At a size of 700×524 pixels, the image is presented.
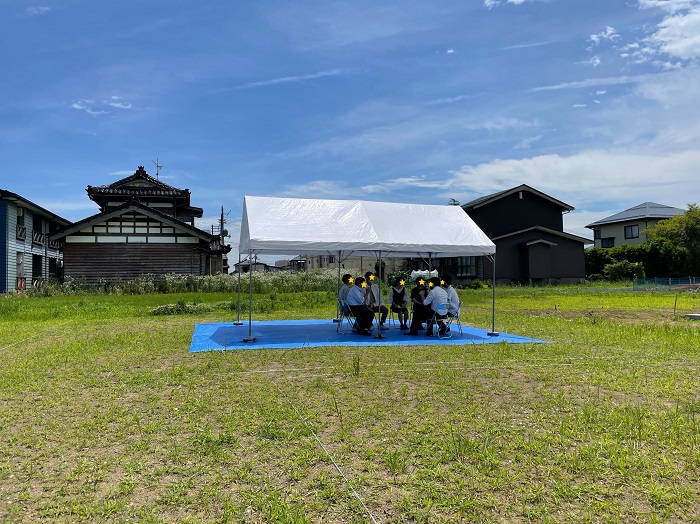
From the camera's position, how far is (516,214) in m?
34.1

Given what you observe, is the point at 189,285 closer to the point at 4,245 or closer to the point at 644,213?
the point at 4,245

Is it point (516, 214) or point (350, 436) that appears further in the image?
point (516, 214)

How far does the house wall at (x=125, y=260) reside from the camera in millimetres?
24250

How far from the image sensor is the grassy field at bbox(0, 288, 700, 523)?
2.88 meters

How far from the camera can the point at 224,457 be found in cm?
355

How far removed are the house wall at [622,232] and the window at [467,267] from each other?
52.3ft

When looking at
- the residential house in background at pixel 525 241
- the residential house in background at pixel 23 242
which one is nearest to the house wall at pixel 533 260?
the residential house in background at pixel 525 241

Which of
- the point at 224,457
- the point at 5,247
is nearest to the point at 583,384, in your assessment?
the point at 224,457

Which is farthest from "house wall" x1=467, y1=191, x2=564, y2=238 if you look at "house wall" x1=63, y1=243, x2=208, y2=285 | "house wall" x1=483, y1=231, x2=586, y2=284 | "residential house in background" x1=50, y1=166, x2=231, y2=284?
"house wall" x1=63, y1=243, x2=208, y2=285

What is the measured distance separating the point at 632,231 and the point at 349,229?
39854mm

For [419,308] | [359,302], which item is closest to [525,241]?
[419,308]

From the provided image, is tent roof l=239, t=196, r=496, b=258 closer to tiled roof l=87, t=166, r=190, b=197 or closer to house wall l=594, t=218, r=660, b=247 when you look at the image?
tiled roof l=87, t=166, r=190, b=197

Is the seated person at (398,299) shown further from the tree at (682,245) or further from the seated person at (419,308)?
the tree at (682,245)

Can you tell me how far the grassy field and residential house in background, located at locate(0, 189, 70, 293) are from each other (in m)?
19.2
